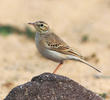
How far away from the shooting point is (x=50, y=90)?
6789 millimetres

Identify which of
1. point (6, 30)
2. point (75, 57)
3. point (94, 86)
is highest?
point (75, 57)

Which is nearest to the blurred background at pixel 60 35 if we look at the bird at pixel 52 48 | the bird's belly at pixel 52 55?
the bird at pixel 52 48

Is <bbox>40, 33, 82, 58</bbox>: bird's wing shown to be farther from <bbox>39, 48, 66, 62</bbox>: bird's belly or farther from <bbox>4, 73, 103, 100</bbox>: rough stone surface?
<bbox>4, 73, 103, 100</bbox>: rough stone surface

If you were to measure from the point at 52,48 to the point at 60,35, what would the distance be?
7538mm

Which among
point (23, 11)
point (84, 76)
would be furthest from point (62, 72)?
point (23, 11)

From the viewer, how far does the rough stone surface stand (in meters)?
6.73

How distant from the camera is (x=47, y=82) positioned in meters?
6.90

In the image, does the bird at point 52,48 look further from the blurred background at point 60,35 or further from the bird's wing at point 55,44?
the blurred background at point 60,35

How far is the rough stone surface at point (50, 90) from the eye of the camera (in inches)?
265

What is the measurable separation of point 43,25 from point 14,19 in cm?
794

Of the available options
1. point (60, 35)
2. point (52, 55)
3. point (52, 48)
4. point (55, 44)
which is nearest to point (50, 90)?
point (52, 55)

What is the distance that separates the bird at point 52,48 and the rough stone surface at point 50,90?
1571 millimetres

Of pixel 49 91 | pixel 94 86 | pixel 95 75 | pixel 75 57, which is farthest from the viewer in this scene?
pixel 95 75

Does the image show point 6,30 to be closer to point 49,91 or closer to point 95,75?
point 95,75
